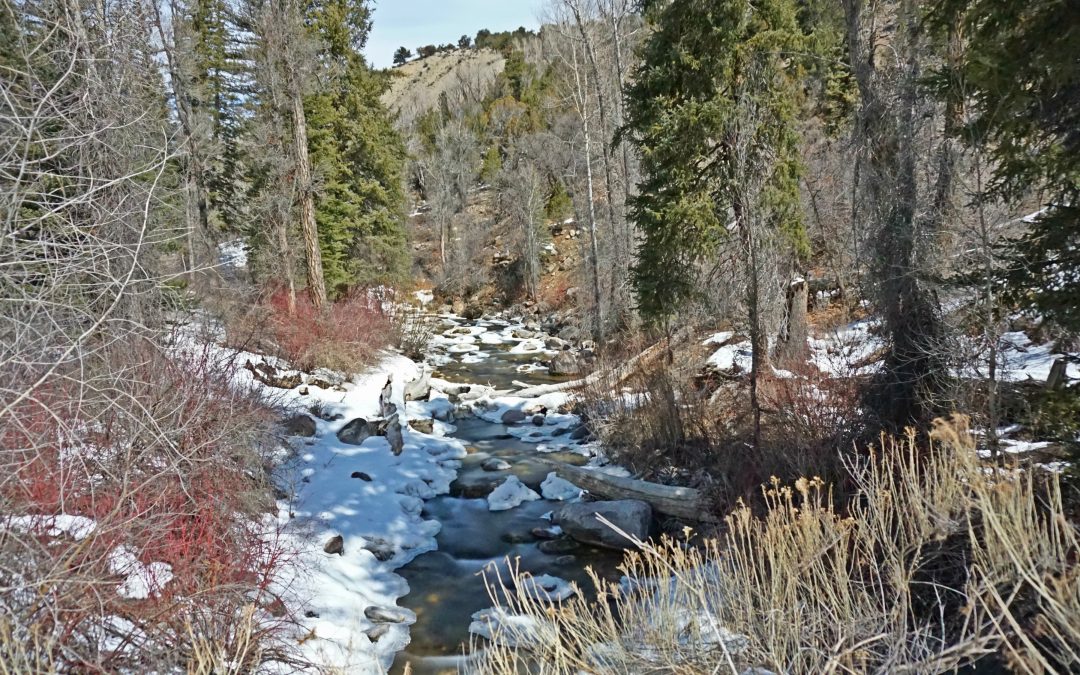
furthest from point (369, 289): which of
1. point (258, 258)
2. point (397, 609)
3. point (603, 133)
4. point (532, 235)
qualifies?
point (397, 609)

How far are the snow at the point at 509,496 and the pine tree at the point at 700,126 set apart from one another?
5128 mm

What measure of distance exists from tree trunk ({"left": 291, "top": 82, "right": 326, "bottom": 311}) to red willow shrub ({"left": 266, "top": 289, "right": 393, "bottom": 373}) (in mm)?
475

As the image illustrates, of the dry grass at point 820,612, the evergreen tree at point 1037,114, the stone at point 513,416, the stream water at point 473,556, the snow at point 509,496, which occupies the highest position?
the evergreen tree at point 1037,114

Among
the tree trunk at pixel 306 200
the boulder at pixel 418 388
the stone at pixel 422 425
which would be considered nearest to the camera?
the stone at pixel 422 425

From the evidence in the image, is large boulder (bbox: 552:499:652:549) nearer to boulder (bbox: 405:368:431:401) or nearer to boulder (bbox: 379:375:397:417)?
boulder (bbox: 379:375:397:417)

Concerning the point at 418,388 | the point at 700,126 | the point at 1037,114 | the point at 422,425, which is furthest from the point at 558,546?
the point at 700,126

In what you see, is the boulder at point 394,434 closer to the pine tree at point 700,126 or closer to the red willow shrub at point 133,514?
the red willow shrub at point 133,514

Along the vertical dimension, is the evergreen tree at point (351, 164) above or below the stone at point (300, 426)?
above

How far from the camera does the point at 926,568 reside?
4.20m

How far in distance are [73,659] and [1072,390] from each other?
23.0 ft

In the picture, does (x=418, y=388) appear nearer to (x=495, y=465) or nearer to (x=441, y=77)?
(x=495, y=465)

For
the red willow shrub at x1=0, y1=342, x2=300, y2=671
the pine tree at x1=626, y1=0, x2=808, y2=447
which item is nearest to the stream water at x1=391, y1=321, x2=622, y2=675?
the red willow shrub at x1=0, y1=342, x2=300, y2=671

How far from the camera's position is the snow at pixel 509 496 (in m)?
8.72

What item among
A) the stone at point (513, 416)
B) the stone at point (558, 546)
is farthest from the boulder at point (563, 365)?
the stone at point (558, 546)
